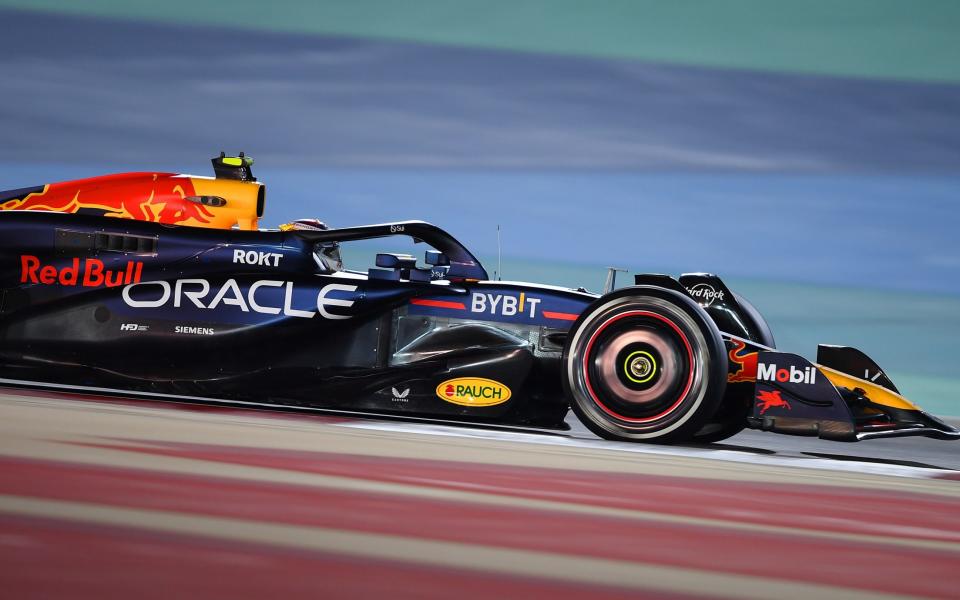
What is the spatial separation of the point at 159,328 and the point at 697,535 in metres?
4.64

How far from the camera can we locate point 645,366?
565 centimetres

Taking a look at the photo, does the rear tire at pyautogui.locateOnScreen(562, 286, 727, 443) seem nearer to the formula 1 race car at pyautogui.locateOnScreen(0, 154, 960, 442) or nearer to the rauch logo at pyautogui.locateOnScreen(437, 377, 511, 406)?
the formula 1 race car at pyautogui.locateOnScreen(0, 154, 960, 442)

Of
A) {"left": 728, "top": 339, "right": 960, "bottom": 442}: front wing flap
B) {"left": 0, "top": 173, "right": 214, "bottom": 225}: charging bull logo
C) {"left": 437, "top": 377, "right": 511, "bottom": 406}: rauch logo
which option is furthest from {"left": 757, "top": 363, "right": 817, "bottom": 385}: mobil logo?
{"left": 0, "top": 173, "right": 214, "bottom": 225}: charging bull logo

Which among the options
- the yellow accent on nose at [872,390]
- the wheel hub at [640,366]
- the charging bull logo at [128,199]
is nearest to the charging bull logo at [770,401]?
the yellow accent on nose at [872,390]

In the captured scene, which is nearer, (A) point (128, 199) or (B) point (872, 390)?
(B) point (872, 390)

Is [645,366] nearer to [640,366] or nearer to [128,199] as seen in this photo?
[640,366]

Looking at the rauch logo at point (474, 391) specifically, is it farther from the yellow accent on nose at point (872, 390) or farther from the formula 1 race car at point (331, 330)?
the yellow accent on nose at point (872, 390)

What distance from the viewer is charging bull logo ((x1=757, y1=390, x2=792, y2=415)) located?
218 inches

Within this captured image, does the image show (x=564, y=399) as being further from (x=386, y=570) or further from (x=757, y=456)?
(x=386, y=570)

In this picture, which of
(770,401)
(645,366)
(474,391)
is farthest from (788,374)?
(474,391)

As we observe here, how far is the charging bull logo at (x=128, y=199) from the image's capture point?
21.8 feet

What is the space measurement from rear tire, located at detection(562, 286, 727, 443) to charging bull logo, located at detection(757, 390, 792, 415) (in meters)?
0.24

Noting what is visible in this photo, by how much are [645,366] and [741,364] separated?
53cm

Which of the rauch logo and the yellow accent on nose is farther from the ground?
the yellow accent on nose
